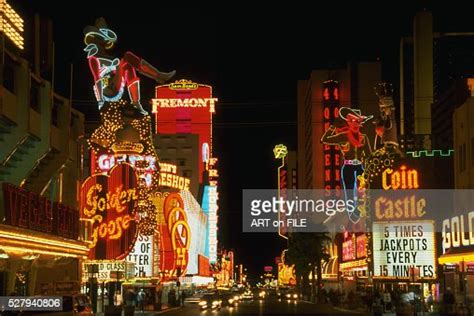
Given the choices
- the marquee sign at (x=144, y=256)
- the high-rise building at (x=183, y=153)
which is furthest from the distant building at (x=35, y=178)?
the high-rise building at (x=183, y=153)

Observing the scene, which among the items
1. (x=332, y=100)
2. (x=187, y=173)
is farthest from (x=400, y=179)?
(x=187, y=173)

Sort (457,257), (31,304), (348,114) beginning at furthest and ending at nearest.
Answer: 1. (348,114)
2. (457,257)
3. (31,304)

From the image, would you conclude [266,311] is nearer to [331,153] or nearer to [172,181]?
[172,181]

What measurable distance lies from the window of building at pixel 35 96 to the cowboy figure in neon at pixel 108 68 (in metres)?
18.8

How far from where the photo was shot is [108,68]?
59719 millimetres

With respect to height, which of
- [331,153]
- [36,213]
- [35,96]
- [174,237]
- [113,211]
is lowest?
[36,213]

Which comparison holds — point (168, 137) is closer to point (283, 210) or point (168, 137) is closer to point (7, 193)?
point (283, 210)

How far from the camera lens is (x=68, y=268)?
146ft

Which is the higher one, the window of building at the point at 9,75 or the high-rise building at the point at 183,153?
the high-rise building at the point at 183,153

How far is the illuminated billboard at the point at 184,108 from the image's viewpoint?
179 metres

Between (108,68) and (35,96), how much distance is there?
21.6 metres

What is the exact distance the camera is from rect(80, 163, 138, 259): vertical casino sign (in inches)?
1903

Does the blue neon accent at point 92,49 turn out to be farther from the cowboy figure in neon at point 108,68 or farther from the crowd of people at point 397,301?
the crowd of people at point 397,301

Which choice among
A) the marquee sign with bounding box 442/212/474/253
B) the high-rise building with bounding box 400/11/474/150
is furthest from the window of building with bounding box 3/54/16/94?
the high-rise building with bounding box 400/11/474/150
